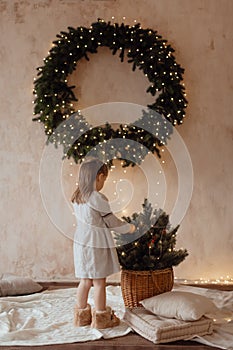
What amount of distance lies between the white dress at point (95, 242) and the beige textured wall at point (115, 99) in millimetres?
1360

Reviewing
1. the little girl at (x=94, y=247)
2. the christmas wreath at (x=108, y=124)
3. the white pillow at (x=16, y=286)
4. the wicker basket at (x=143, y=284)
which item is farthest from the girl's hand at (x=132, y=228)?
the white pillow at (x=16, y=286)

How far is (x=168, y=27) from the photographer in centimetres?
454

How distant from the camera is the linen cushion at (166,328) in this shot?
289 centimetres

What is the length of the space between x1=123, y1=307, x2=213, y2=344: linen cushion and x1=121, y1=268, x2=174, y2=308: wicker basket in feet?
0.70

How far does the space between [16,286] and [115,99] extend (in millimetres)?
1706

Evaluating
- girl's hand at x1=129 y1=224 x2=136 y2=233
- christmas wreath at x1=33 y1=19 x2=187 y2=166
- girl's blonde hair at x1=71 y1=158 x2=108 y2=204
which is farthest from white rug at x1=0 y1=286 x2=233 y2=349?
christmas wreath at x1=33 y1=19 x2=187 y2=166

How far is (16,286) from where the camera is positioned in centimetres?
405

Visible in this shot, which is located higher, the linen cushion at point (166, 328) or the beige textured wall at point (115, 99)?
the beige textured wall at point (115, 99)

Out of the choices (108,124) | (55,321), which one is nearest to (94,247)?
(55,321)

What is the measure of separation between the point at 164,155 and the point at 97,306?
1.73m

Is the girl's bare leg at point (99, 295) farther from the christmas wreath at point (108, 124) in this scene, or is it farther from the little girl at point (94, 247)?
the christmas wreath at point (108, 124)

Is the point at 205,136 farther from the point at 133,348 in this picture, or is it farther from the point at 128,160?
the point at 133,348

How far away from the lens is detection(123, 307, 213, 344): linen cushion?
2887 mm

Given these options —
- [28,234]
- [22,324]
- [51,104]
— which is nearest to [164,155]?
[51,104]
